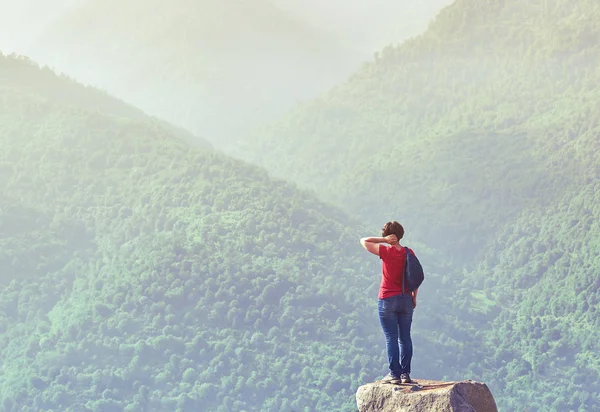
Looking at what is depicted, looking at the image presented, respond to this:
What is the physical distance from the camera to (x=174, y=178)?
156 metres

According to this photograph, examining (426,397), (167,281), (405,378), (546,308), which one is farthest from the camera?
(546,308)

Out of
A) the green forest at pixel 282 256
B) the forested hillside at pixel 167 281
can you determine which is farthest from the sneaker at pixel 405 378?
the forested hillside at pixel 167 281

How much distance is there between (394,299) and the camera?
18.7 metres

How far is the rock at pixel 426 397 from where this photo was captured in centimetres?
1675

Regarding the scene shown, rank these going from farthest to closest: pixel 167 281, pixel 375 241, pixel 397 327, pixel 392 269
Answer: pixel 167 281 → pixel 397 327 → pixel 392 269 → pixel 375 241

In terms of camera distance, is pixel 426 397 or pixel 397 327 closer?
pixel 426 397

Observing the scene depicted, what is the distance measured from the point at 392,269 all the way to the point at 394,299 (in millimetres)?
486

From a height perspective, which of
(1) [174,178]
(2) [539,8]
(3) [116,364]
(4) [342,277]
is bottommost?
(3) [116,364]

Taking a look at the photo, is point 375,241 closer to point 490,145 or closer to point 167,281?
point 167,281

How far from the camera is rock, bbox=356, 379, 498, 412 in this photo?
1675 cm

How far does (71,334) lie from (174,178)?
35608mm

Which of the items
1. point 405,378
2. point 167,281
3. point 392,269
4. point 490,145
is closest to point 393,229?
point 392,269

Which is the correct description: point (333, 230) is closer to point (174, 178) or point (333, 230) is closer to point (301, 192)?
point (301, 192)

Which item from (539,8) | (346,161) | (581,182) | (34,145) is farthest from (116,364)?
(539,8)
